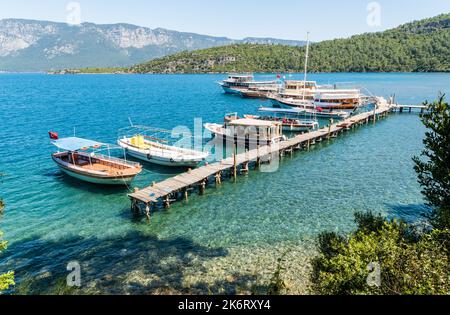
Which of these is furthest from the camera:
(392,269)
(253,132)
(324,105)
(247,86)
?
(247,86)

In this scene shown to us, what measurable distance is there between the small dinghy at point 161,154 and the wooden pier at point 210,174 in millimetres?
2262

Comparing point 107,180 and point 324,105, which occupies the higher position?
point 324,105

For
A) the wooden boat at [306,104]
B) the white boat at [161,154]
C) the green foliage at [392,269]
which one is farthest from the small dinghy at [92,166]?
the wooden boat at [306,104]

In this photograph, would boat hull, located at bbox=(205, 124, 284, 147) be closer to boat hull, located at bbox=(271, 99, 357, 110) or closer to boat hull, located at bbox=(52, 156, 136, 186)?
boat hull, located at bbox=(52, 156, 136, 186)

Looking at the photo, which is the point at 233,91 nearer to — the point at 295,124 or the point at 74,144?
the point at 295,124

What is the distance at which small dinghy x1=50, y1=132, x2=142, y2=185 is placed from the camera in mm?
30328

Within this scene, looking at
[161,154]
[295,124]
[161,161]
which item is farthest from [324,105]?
[161,161]

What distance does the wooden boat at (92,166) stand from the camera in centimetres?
3033

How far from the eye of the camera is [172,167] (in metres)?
36.2

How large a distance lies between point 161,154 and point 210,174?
8091 mm

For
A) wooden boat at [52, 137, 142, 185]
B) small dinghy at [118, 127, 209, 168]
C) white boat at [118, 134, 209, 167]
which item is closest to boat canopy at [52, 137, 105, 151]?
wooden boat at [52, 137, 142, 185]

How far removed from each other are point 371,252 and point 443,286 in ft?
8.11

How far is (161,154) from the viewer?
3634 centimetres
